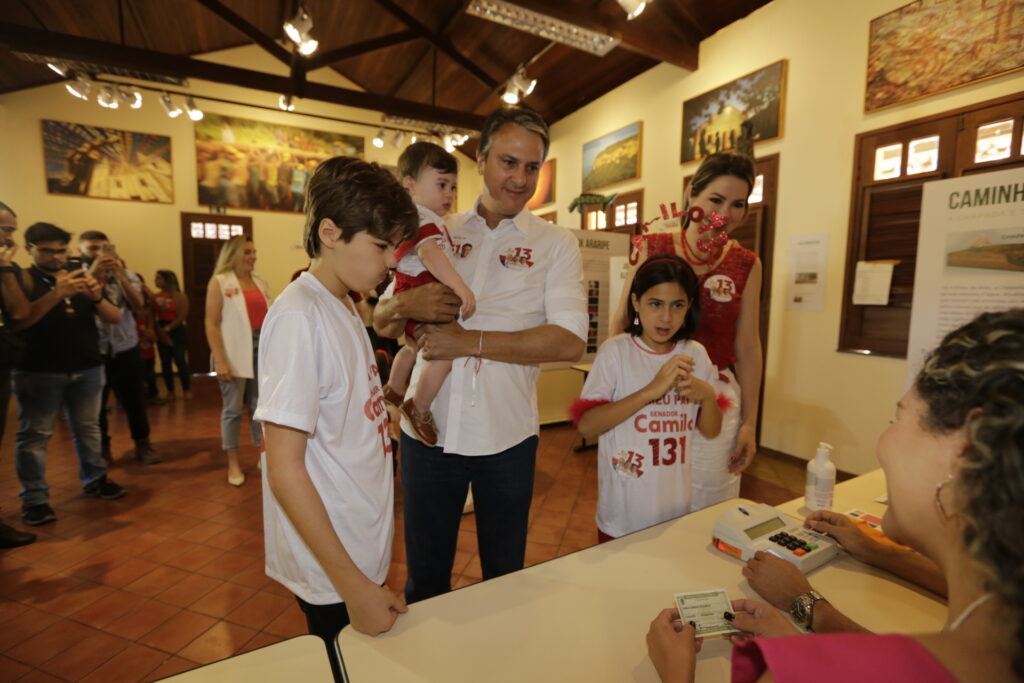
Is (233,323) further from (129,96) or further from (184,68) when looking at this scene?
(129,96)

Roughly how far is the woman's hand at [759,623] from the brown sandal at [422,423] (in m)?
0.87

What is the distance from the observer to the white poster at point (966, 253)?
5.88ft

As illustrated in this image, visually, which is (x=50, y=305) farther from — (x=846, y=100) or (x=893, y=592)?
(x=846, y=100)

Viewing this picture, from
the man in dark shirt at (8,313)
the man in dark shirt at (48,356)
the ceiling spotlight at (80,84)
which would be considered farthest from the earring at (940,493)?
the ceiling spotlight at (80,84)

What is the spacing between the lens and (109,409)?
18.9 feet

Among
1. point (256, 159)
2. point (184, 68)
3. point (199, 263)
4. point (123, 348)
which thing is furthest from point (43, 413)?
point (256, 159)

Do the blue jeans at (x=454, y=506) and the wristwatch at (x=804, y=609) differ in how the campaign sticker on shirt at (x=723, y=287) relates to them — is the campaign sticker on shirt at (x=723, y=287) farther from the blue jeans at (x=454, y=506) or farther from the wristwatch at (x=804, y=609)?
the wristwatch at (x=804, y=609)

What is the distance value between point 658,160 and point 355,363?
5.57 m

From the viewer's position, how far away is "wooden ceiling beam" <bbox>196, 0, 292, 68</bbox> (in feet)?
18.0

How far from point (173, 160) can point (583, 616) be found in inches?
370

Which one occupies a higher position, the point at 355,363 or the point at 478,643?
the point at 355,363

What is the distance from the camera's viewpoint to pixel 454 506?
57.3 inches

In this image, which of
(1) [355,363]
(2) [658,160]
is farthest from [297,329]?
(2) [658,160]

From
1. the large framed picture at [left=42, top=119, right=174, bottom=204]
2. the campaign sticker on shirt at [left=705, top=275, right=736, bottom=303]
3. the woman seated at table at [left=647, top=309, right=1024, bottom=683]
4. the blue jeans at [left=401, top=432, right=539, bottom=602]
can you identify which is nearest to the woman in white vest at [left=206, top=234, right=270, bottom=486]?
the blue jeans at [left=401, top=432, right=539, bottom=602]
